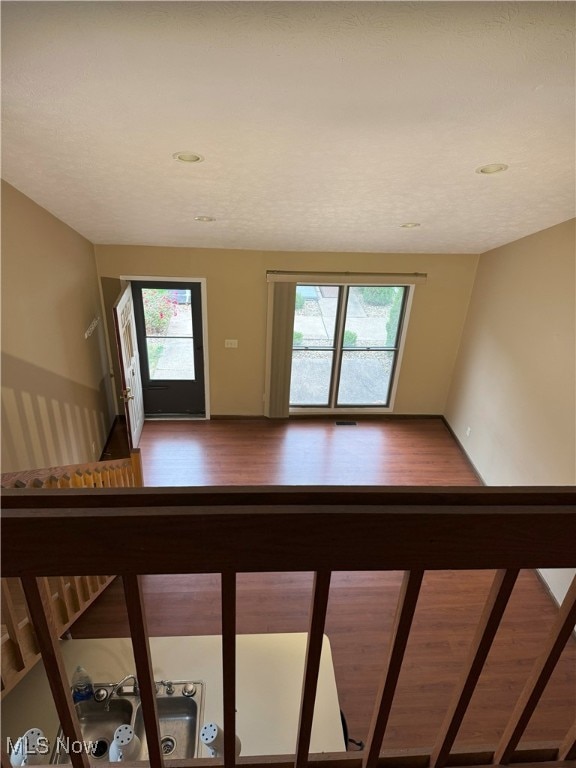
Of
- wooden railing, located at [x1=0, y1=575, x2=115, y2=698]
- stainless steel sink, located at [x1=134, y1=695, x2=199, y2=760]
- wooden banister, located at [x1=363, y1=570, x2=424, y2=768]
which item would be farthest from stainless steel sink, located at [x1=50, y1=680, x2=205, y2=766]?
wooden banister, located at [x1=363, y1=570, x2=424, y2=768]

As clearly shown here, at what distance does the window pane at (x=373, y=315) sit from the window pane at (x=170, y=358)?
219 centimetres

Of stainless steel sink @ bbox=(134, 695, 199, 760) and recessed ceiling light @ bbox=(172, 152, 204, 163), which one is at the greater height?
recessed ceiling light @ bbox=(172, 152, 204, 163)

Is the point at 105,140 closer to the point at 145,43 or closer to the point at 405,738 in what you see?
the point at 145,43

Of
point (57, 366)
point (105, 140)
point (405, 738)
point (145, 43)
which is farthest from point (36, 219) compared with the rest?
point (405, 738)

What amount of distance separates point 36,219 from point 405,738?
13.8 ft

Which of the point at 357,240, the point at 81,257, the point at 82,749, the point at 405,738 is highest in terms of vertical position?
the point at 357,240

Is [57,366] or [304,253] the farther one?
[304,253]

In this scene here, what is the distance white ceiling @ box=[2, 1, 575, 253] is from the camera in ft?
3.10

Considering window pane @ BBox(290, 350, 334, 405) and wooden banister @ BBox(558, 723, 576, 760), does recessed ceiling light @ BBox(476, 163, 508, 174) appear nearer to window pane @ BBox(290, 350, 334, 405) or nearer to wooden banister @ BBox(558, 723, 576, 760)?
wooden banister @ BBox(558, 723, 576, 760)

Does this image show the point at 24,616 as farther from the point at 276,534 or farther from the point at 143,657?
the point at 276,534

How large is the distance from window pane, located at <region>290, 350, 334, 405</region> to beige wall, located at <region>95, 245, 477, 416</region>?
50cm

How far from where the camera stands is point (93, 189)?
2.41 metres

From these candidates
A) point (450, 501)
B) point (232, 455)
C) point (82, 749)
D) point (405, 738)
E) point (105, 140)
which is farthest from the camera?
point (232, 455)

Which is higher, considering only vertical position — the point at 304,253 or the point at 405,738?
the point at 304,253
